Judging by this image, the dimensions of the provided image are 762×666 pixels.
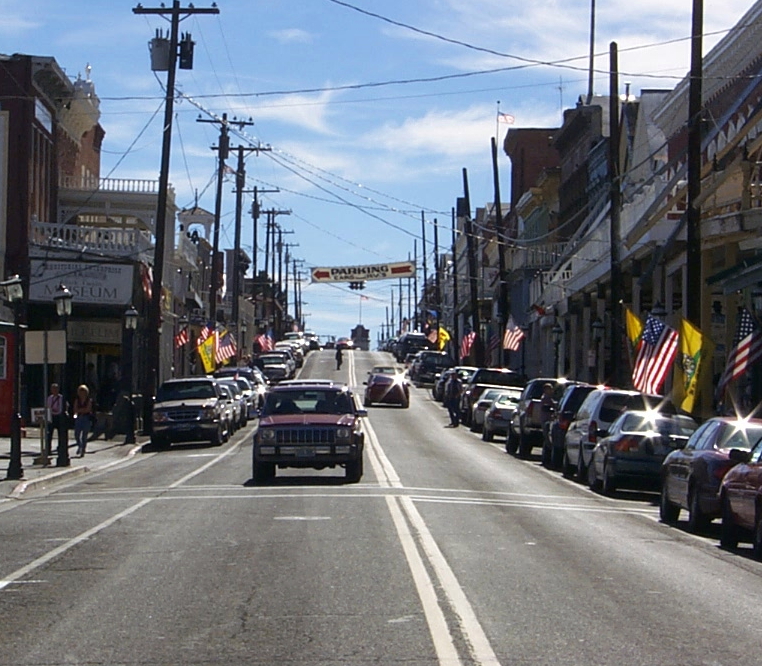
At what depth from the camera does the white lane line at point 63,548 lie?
12.6 metres

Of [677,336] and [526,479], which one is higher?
[677,336]

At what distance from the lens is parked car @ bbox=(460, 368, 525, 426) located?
49.5 metres

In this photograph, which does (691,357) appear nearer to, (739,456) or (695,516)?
(695,516)

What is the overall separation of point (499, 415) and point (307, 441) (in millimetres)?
18530

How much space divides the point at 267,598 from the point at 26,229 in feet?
112

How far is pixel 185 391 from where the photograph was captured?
1555 inches

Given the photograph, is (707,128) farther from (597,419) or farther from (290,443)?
(290,443)

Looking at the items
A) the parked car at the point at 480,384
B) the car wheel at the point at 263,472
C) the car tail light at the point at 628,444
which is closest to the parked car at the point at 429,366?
the parked car at the point at 480,384

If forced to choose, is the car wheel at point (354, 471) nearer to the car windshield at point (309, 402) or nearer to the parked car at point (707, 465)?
the car windshield at point (309, 402)

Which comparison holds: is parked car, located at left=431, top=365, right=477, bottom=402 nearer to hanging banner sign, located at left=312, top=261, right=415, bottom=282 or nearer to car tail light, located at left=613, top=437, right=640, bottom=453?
hanging banner sign, located at left=312, top=261, right=415, bottom=282

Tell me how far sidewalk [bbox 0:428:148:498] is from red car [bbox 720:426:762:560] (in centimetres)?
1195

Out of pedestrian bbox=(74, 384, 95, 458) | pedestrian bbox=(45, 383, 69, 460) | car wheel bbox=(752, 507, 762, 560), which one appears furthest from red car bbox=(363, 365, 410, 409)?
car wheel bbox=(752, 507, 762, 560)

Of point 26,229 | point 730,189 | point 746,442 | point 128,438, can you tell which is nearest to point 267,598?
point 746,442

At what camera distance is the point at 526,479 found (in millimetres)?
27188
